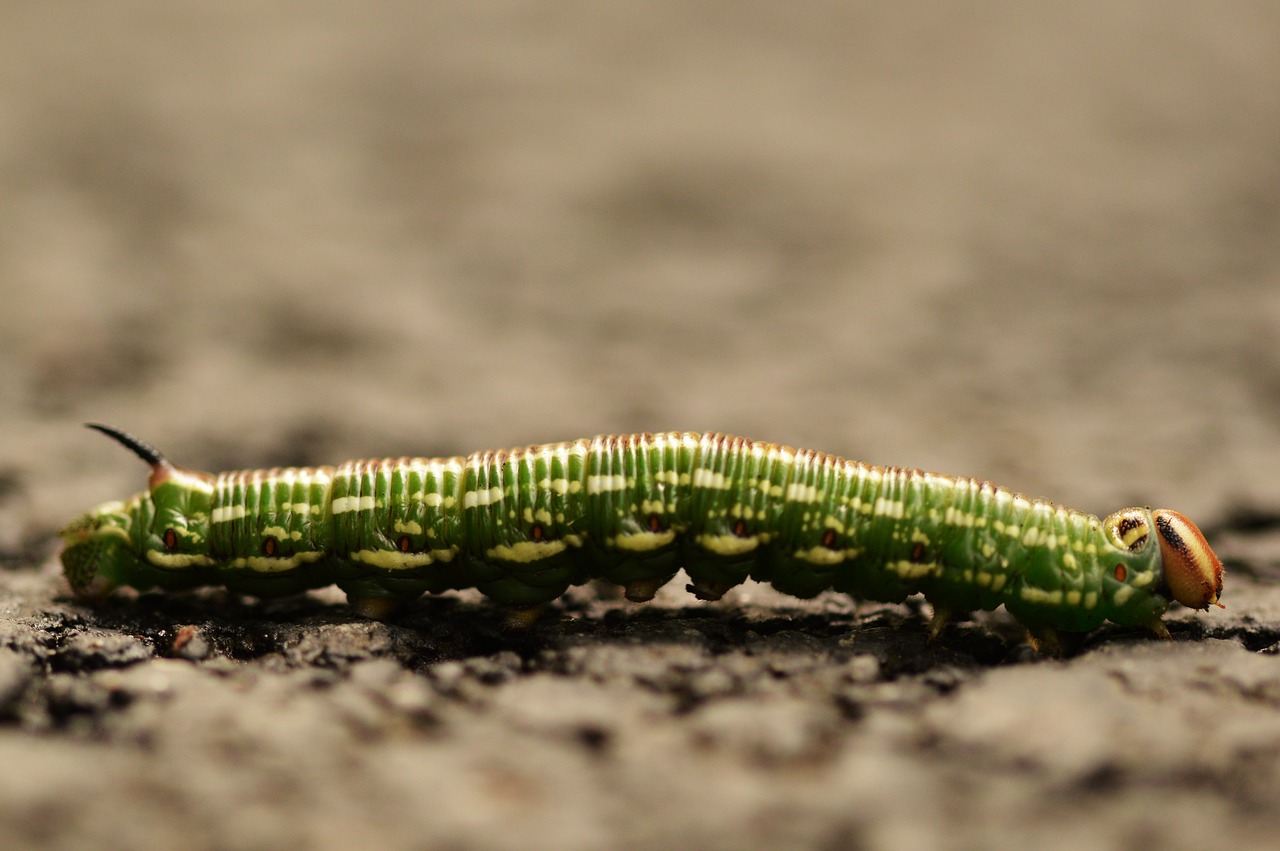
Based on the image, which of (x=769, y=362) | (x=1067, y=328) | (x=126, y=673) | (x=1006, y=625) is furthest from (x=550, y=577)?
(x=1067, y=328)

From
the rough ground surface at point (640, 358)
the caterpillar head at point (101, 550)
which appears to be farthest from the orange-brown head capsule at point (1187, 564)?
the caterpillar head at point (101, 550)

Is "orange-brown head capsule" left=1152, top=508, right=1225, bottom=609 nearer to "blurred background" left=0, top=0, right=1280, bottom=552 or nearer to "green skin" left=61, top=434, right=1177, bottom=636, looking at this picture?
"green skin" left=61, top=434, right=1177, bottom=636

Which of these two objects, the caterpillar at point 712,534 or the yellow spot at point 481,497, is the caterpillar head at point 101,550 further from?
the yellow spot at point 481,497

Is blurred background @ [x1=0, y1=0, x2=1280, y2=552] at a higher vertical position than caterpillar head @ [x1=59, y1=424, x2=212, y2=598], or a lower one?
higher

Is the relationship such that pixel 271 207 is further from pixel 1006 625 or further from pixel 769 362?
pixel 1006 625

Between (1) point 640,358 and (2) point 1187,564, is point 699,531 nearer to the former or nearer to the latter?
(2) point 1187,564

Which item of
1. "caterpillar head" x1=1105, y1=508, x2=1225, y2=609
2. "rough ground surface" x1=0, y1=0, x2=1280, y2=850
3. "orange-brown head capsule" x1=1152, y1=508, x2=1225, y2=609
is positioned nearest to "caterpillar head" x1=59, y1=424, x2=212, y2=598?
"rough ground surface" x1=0, y1=0, x2=1280, y2=850

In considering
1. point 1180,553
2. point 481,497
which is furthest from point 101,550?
point 1180,553
